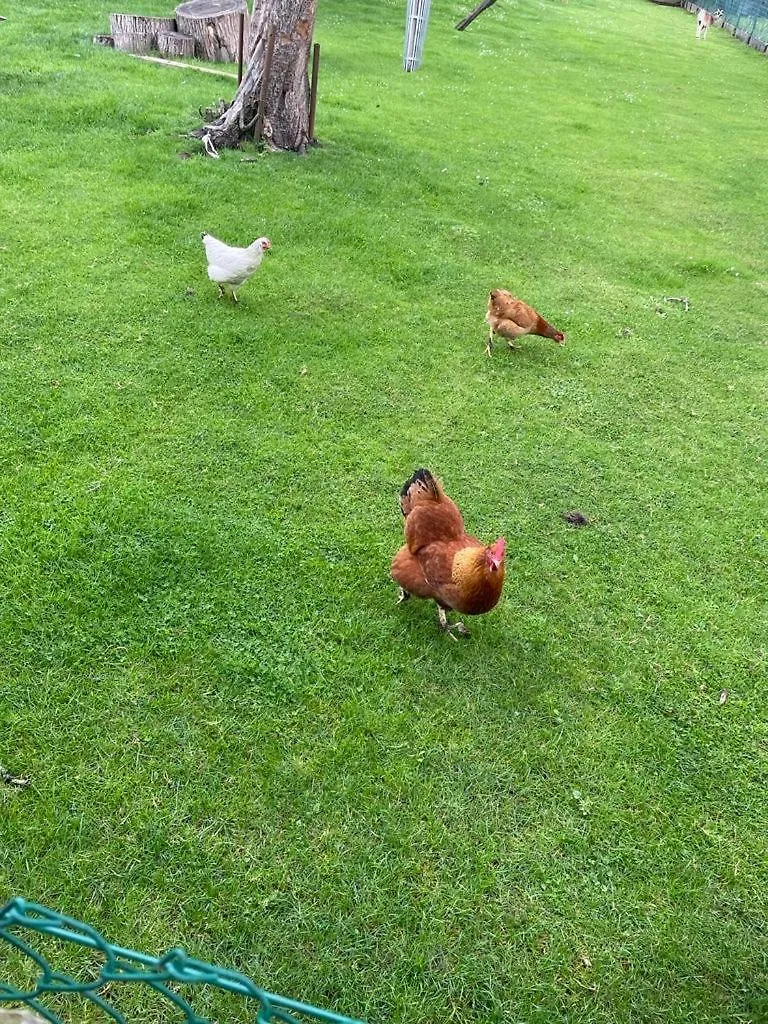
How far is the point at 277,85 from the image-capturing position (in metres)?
8.41

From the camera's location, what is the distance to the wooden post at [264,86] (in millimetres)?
8047

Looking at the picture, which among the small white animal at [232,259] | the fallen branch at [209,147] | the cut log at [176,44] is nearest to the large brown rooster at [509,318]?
the small white animal at [232,259]

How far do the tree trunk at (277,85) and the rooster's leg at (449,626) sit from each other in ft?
23.7

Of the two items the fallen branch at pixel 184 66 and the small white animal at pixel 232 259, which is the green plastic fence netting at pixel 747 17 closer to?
the fallen branch at pixel 184 66

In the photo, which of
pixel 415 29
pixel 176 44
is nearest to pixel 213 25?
pixel 176 44

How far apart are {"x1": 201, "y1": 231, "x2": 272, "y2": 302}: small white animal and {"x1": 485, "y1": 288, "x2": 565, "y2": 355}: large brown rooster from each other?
6.18 ft

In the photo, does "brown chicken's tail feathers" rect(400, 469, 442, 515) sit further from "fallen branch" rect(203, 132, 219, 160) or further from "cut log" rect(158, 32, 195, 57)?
"cut log" rect(158, 32, 195, 57)

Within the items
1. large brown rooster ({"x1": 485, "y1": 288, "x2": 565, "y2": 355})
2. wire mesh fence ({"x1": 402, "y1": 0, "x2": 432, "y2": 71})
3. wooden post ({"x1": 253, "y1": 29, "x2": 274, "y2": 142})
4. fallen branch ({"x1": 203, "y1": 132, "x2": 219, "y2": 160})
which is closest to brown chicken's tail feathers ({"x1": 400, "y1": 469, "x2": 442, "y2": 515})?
large brown rooster ({"x1": 485, "y1": 288, "x2": 565, "y2": 355})

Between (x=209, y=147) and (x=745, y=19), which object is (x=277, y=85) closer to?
(x=209, y=147)

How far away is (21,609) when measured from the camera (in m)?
3.33

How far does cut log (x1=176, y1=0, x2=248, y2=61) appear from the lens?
37.1ft

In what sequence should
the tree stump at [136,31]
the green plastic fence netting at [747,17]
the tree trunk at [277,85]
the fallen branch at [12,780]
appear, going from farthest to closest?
the green plastic fence netting at [747,17], the tree stump at [136,31], the tree trunk at [277,85], the fallen branch at [12,780]

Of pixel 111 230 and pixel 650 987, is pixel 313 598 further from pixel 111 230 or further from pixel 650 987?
pixel 111 230

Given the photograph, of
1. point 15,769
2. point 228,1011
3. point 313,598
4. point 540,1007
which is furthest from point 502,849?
point 15,769
